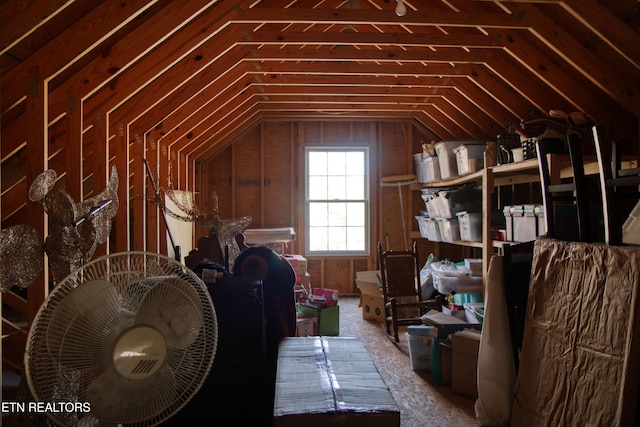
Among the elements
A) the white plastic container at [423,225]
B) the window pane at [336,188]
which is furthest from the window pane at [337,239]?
the white plastic container at [423,225]

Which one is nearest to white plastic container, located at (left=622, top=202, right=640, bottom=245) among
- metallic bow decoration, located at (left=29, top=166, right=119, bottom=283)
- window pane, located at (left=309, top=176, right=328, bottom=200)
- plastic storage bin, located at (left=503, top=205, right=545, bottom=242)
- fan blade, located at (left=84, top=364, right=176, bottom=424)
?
plastic storage bin, located at (left=503, top=205, right=545, bottom=242)

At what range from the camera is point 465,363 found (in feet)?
9.86

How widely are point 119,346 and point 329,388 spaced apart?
0.87 metres

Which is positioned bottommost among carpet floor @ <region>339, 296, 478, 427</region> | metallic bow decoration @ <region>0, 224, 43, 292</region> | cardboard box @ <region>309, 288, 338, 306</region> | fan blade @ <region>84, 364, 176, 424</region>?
carpet floor @ <region>339, 296, 478, 427</region>

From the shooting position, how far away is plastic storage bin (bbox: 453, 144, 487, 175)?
4430 mm

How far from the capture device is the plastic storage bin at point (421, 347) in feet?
11.5

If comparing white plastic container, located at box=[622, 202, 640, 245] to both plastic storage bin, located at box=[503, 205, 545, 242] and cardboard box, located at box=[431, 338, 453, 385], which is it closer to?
plastic storage bin, located at box=[503, 205, 545, 242]

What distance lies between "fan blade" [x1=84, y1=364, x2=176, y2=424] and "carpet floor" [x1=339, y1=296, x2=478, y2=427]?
6.09ft

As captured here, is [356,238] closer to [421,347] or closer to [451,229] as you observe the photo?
[451,229]

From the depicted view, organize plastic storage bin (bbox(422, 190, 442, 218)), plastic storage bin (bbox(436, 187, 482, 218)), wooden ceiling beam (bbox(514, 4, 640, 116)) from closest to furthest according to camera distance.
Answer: wooden ceiling beam (bbox(514, 4, 640, 116)) < plastic storage bin (bbox(436, 187, 482, 218)) < plastic storage bin (bbox(422, 190, 442, 218))

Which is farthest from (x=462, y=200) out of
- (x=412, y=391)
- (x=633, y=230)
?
(x=633, y=230)

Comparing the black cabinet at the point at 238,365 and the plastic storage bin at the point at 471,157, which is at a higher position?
the plastic storage bin at the point at 471,157

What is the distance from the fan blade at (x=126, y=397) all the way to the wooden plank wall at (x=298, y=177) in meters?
5.17

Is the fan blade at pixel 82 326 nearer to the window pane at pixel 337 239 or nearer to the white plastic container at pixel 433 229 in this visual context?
the white plastic container at pixel 433 229
